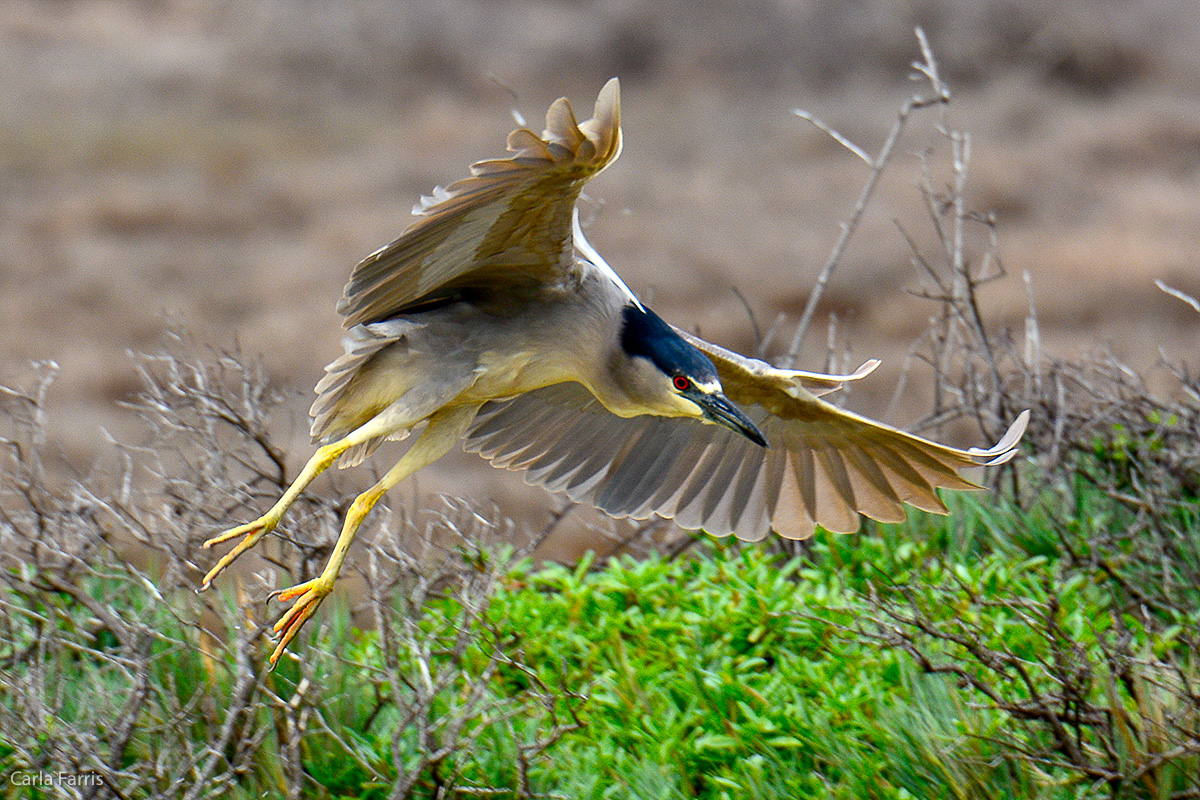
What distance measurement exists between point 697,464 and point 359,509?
127 cm

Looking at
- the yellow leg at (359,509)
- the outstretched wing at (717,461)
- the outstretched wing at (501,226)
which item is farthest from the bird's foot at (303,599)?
the outstretched wing at (717,461)

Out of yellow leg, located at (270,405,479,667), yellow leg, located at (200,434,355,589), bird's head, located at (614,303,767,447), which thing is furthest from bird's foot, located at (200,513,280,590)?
bird's head, located at (614,303,767,447)

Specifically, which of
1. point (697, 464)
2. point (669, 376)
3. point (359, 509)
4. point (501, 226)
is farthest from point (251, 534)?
point (697, 464)

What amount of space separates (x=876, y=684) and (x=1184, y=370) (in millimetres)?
1700

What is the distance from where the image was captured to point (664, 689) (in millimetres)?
3764

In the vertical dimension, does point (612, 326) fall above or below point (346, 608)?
above

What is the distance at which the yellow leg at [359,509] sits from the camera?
2.73 metres

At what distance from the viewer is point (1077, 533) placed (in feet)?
14.7

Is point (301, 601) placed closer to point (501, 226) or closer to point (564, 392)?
point (501, 226)

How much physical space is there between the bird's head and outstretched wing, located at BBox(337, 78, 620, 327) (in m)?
0.23

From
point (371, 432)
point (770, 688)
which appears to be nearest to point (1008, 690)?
point (770, 688)

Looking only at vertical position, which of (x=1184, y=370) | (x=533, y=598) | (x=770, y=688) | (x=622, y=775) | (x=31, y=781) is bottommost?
(x=31, y=781)

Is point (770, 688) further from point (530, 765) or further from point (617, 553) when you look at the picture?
point (617, 553)

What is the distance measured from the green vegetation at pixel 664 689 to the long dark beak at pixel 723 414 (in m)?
0.51
